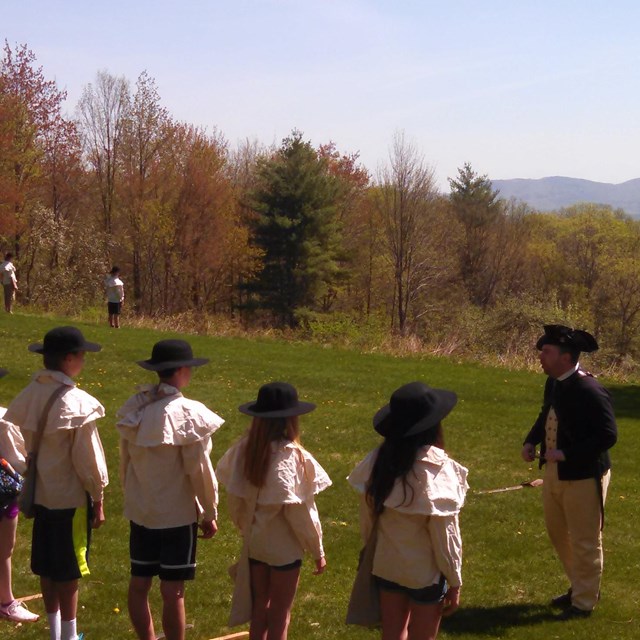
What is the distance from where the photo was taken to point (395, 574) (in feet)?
15.3

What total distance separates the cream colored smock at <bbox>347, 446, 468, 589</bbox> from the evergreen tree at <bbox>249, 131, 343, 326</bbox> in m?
42.7

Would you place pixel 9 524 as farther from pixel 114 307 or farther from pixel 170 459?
pixel 114 307

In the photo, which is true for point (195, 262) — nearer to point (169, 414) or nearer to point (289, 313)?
point (289, 313)

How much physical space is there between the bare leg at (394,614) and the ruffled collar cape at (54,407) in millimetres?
2021

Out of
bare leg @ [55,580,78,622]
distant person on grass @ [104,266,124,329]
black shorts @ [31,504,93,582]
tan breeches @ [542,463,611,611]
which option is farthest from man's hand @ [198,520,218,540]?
distant person on grass @ [104,266,124,329]

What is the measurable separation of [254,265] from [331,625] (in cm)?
4365

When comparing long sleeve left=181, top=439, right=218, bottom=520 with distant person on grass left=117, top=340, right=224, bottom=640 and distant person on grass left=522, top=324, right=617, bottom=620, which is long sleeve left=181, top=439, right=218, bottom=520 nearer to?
distant person on grass left=117, top=340, right=224, bottom=640

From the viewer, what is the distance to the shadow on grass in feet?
21.5

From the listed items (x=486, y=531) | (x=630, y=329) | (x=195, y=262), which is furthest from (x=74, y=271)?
(x=486, y=531)

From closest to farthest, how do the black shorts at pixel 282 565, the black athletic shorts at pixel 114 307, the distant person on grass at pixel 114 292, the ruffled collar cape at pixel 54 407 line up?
the black shorts at pixel 282 565 < the ruffled collar cape at pixel 54 407 < the distant person on grass at pixel 114 292 < the black athletic shorts at pixel 114 307

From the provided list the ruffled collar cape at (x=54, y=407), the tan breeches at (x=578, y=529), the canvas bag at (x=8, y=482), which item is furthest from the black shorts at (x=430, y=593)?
the canvas bag at (x=8, y=482)

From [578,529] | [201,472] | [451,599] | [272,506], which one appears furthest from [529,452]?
[201,472]

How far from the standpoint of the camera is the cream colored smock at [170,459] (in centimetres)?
517

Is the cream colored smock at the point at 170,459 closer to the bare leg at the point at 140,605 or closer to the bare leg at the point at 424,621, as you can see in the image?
the bare leg at the point at 140,605
